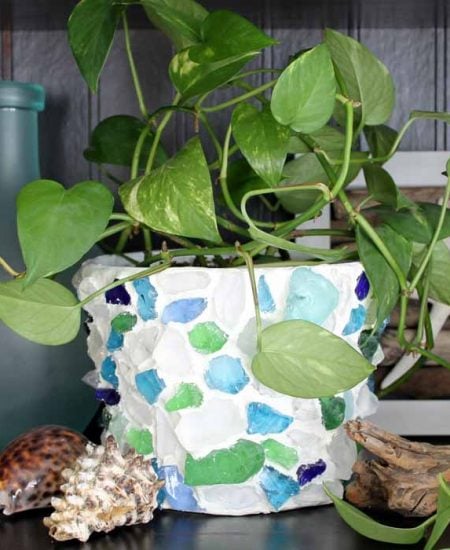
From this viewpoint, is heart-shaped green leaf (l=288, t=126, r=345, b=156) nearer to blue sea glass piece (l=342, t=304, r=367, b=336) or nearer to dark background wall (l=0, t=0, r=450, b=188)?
blue sea glass piece (l=342, t=304, r=367, b=336)

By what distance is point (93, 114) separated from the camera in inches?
49.3

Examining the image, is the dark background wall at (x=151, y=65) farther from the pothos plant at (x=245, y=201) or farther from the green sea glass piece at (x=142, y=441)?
the green sea glass piece at (x=142, y=441)

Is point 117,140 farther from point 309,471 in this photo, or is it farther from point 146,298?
point 309,471

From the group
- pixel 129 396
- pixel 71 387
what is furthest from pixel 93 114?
pixel 129 396

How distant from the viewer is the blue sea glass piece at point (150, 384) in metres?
0.82

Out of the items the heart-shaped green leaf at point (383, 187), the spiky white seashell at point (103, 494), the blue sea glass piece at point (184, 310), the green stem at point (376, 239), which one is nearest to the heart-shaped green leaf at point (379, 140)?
the heart-shaped green leaf at point (383, 187)

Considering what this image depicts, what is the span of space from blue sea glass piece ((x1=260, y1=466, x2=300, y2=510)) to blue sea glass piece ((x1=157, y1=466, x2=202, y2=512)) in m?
0.06

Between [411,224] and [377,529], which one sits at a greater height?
[411,224]

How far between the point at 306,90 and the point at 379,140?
0.24 meters

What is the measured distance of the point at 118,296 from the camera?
0.84 meters

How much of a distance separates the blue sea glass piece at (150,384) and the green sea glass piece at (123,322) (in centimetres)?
4

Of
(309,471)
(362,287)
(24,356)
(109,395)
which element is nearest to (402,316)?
(362,287)

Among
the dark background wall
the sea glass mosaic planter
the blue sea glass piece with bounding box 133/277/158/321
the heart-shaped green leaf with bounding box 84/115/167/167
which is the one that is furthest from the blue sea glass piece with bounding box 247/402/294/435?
the dark background wall

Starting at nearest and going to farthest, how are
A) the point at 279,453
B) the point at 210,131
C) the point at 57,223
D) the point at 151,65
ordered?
the point at 57,223, the point at 279,453, the point at 210,131, the point at 151,65
